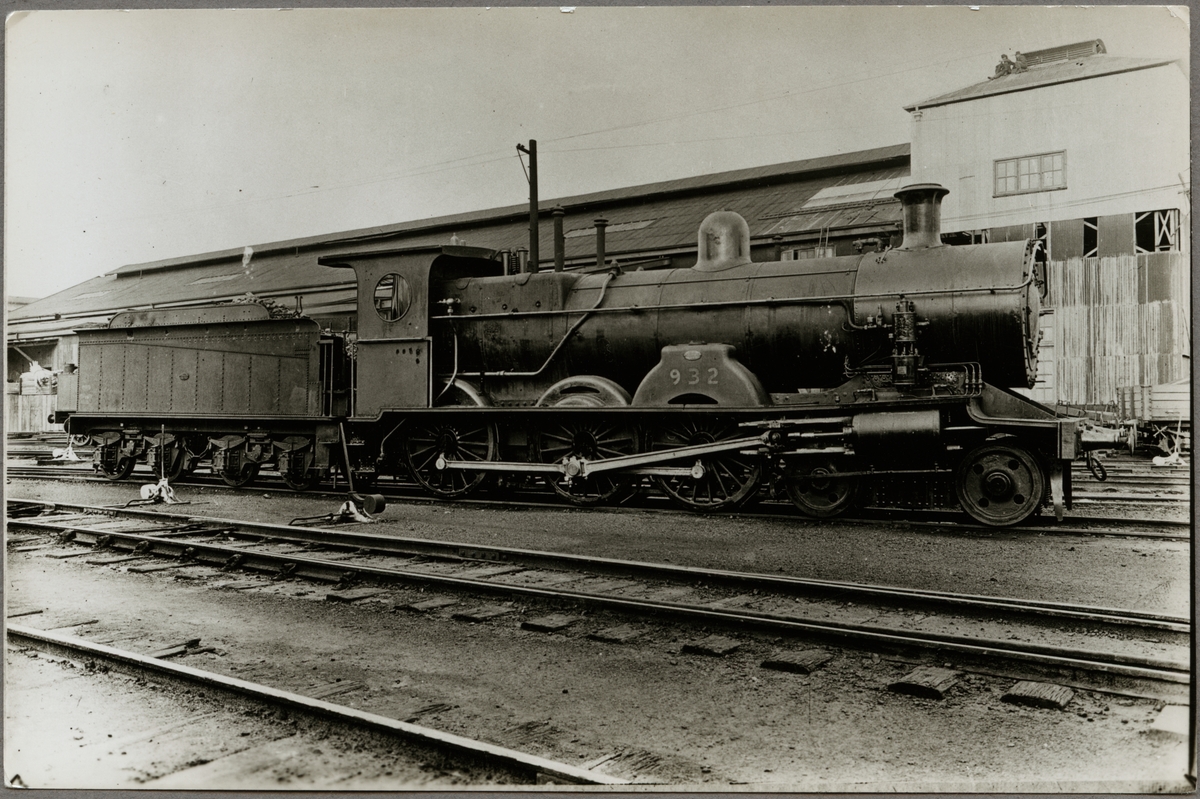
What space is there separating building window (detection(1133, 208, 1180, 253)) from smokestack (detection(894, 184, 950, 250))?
6.13 feet

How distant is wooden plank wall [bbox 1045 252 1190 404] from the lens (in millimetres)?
6422

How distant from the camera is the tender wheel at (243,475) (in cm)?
1212

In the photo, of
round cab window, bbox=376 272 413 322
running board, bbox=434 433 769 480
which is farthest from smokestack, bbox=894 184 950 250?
round cab window, bbox=376 272 413 322

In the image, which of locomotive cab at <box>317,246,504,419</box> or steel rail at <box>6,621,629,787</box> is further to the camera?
locomotive cab at <box>317,246,504,419</box>

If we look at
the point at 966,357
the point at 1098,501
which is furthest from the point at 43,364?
the point at 1098,501

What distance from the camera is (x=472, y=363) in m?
10.5

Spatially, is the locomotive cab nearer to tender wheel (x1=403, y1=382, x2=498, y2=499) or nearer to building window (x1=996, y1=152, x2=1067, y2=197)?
tender wheel (x1=403, y1=382, x2=498, y2=499)

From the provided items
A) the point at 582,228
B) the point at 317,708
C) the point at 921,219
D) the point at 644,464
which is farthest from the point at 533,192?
the point at 317,708

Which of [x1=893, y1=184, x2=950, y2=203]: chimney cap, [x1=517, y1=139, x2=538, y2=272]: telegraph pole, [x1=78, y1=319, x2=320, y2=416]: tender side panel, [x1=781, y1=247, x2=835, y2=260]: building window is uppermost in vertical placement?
[x1=517, y1=139, x2=538, y2=272]: telegraph pole

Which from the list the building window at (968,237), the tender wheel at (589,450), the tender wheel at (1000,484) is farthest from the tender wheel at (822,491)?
the building window at (968,237)

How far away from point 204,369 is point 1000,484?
408 inches

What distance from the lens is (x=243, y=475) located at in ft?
40.0

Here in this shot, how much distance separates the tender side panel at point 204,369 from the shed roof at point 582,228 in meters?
0.74

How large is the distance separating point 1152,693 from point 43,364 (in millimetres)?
15656
